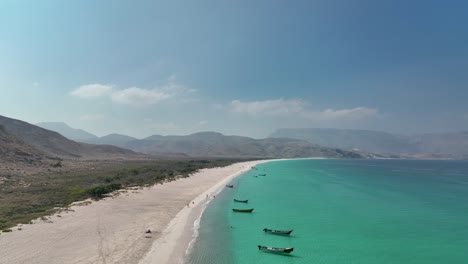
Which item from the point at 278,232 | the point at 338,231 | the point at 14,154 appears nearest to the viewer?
the point at 278,232

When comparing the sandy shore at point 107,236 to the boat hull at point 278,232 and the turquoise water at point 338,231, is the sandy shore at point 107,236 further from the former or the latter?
the boat hull at point 278,232

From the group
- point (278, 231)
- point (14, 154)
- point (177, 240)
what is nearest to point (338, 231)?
point (278, 231)

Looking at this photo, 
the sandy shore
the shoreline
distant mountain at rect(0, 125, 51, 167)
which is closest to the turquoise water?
the shoreline

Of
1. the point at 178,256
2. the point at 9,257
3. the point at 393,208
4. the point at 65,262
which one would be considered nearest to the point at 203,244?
the point at 178,256

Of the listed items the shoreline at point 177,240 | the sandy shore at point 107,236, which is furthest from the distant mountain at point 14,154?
the shoreline at point 177,240

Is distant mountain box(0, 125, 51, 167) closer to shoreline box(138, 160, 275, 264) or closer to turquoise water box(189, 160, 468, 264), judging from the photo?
shoreline box(138, 160, 275, 264)

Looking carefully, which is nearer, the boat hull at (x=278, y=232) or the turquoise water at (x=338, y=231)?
the turquoise water at (x=338, y=231)

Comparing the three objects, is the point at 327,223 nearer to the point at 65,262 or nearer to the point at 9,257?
the point at 65,262

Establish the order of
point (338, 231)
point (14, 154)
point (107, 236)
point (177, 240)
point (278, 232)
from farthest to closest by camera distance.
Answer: point (14, 154), point (338, 231), point (278, 232), point (177, 240), point (107, 236)

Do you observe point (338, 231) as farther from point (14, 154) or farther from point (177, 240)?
point (14, 154)
